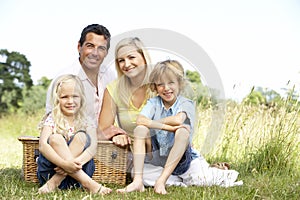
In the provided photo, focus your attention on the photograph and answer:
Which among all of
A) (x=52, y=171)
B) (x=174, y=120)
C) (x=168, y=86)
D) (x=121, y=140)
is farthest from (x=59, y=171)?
(x=168, y=86)

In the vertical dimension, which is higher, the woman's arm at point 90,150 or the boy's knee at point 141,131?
the boy's knee at point 141,131

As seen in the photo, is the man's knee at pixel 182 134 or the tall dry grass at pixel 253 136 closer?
the man's knee at pixel 182 134

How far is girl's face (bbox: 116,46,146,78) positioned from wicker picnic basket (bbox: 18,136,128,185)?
0.54 meters

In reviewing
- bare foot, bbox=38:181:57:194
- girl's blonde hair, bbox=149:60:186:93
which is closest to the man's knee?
girl's blonde hair, bbox=149:60:186:93

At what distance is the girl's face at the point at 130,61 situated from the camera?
307 centimetres

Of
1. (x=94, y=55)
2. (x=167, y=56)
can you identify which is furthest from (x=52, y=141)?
(x=167, y=56)

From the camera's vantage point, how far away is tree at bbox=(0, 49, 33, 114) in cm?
1309

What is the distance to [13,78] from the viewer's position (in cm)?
1355

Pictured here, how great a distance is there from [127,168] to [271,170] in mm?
1208

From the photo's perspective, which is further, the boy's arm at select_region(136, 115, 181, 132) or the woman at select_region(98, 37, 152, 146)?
the woman at select_region(98, 37, 152, 146)

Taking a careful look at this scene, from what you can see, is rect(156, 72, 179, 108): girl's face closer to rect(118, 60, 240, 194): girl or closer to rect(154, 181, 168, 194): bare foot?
rect(118, 60, 240, 194): girl

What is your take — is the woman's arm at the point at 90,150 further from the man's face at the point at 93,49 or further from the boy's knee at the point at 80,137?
the man's face at the point at 93,49

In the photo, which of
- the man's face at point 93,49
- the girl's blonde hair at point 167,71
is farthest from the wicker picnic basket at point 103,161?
the man's face at point 93,49

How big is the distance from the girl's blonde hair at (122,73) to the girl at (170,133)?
0.09 meters
